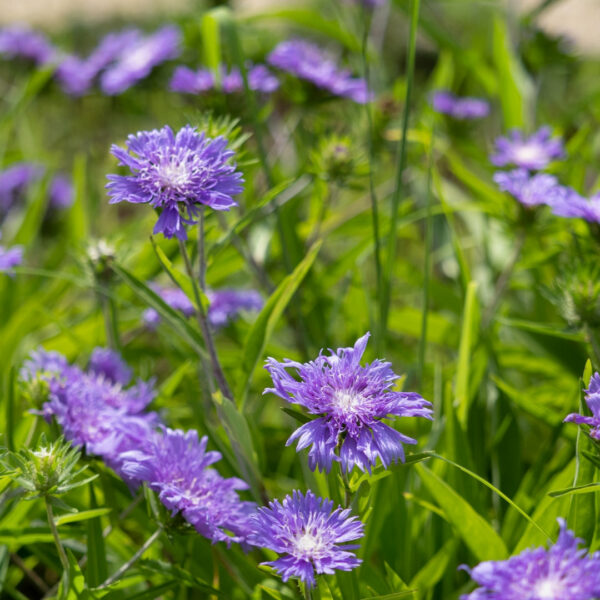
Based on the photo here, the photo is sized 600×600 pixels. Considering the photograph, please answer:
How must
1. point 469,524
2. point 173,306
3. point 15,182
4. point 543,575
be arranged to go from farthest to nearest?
point 15,182, point 173,306, point 469,524, point 543,575

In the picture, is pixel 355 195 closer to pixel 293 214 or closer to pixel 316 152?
pixel 293 214

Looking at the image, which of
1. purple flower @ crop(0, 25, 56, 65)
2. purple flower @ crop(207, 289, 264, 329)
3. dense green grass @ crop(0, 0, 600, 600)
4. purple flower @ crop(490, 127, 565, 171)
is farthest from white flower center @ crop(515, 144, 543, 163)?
purple flower @ crop(0, 25, 56, 65)

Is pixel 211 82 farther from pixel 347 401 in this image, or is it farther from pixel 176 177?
pixel 347 401

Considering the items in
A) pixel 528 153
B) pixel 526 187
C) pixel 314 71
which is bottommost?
pixel 526 187

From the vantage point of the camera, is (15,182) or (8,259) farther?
(15,182)

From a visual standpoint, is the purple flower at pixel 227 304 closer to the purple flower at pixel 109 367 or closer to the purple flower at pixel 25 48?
the purple flower at pixel 109 367

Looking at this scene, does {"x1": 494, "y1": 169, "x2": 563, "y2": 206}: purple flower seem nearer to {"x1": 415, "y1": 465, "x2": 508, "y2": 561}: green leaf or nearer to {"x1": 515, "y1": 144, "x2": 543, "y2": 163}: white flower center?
{"x1": 515, "y1": 144, "x2": 543, "y2": 163}: white flower center

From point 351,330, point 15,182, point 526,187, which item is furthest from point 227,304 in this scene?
point 15,182
